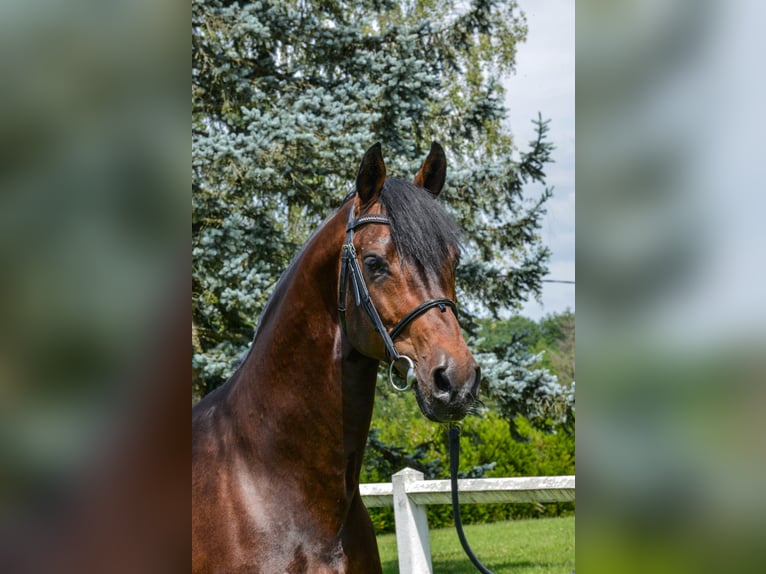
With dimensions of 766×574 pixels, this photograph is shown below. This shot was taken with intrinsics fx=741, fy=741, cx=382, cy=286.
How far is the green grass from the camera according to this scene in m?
9.37

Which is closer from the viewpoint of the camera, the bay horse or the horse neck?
the bay horse

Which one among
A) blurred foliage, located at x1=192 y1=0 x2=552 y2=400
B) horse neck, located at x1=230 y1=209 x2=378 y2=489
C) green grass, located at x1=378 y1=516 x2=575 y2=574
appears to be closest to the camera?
horse neck, located at x1=230 y1=209 x2=378 y2=489

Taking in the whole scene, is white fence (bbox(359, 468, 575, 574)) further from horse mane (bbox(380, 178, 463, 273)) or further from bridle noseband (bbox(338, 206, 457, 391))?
horse mane (bbox(380, 178, 463, 273))

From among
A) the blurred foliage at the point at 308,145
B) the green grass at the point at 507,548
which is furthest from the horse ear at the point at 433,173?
the green grass at the point at 507,548

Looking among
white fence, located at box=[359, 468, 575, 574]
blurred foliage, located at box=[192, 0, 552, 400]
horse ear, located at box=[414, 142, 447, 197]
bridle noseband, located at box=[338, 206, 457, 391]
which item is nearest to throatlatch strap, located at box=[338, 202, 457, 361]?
bridle noseband, located at box=[338, 206, 457, 391]

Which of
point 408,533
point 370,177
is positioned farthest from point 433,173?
point 408,533

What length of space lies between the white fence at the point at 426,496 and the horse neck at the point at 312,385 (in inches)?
119

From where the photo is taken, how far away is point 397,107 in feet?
28.0

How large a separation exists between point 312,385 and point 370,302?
1.27 ft

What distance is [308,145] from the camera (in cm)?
834

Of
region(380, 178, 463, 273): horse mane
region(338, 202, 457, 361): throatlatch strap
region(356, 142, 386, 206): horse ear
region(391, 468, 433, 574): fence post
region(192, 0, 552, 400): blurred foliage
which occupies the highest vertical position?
region(192, 0, 552, 400): blurred foliage

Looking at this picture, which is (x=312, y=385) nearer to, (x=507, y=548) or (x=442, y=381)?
(x=442, y=381)

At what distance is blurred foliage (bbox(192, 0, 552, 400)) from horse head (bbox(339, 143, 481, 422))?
530 centimetres
